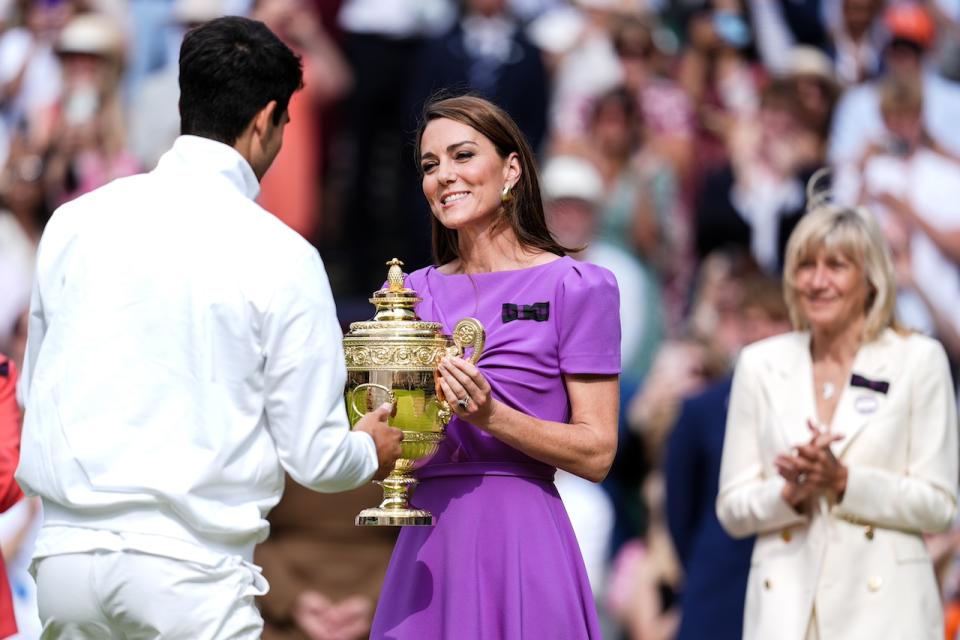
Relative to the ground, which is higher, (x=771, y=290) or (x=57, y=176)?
(x=57, y=176)

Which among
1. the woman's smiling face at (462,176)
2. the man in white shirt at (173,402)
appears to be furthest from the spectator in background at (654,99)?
the man in white shirt at (173,402)

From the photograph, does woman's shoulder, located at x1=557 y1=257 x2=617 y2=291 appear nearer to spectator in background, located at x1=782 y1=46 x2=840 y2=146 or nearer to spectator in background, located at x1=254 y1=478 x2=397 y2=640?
spectator in background, located at x1=254 y1=478 x2=397 y2=640

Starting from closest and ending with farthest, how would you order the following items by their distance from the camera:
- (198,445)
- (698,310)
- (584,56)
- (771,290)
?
(198,445) < (771,290) < (698,310) < (584,56)

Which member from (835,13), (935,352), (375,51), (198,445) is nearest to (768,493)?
(935,352)

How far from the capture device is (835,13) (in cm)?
1158

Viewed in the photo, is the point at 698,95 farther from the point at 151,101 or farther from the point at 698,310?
the point at 151,101

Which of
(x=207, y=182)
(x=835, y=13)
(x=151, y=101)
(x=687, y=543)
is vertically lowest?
(x=687, y=543)

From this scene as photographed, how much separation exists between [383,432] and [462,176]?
794 millimetres

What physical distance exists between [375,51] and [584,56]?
4.59ft

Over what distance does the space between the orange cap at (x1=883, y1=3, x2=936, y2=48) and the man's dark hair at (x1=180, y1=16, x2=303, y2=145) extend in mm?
7605

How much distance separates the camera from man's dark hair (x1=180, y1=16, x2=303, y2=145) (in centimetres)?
418

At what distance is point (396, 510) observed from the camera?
4.49m

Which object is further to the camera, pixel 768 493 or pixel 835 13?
pixel 835 13

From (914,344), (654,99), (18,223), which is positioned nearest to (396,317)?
(914,344)
